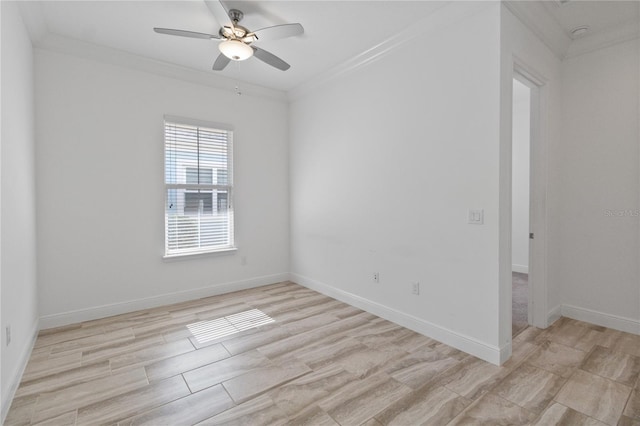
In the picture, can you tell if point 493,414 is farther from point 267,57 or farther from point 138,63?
point 138,63

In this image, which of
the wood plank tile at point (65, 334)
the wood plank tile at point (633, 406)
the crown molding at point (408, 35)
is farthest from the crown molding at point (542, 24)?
the wood plank tile at point (65, 334)

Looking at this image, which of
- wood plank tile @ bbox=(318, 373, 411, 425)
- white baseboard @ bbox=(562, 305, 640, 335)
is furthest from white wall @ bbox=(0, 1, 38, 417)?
white baseboard @ bbox=(562, 305, 640, 335)

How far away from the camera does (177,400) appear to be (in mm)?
2025

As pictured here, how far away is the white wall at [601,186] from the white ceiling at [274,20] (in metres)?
0.44

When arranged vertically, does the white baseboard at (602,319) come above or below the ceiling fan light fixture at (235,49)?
below

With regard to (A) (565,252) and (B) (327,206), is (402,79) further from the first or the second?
(A) (565,252)

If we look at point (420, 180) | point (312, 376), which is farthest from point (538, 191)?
point (312, 376)

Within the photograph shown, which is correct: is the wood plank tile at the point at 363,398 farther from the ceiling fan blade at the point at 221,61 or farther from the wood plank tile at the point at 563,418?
the ceiling fan blade at the point at 221,61

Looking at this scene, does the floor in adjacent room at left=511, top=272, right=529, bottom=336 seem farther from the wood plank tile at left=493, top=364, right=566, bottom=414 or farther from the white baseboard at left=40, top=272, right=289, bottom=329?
the white baseboard at left=40, top=272, right=289, bottom=329

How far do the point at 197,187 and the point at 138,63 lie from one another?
1.53 m

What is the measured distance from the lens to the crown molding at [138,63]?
3074 mm

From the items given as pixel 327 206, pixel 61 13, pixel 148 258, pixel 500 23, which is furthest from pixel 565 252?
pixel 61 13

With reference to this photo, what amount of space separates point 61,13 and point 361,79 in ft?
9.41

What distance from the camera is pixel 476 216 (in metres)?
2.57
